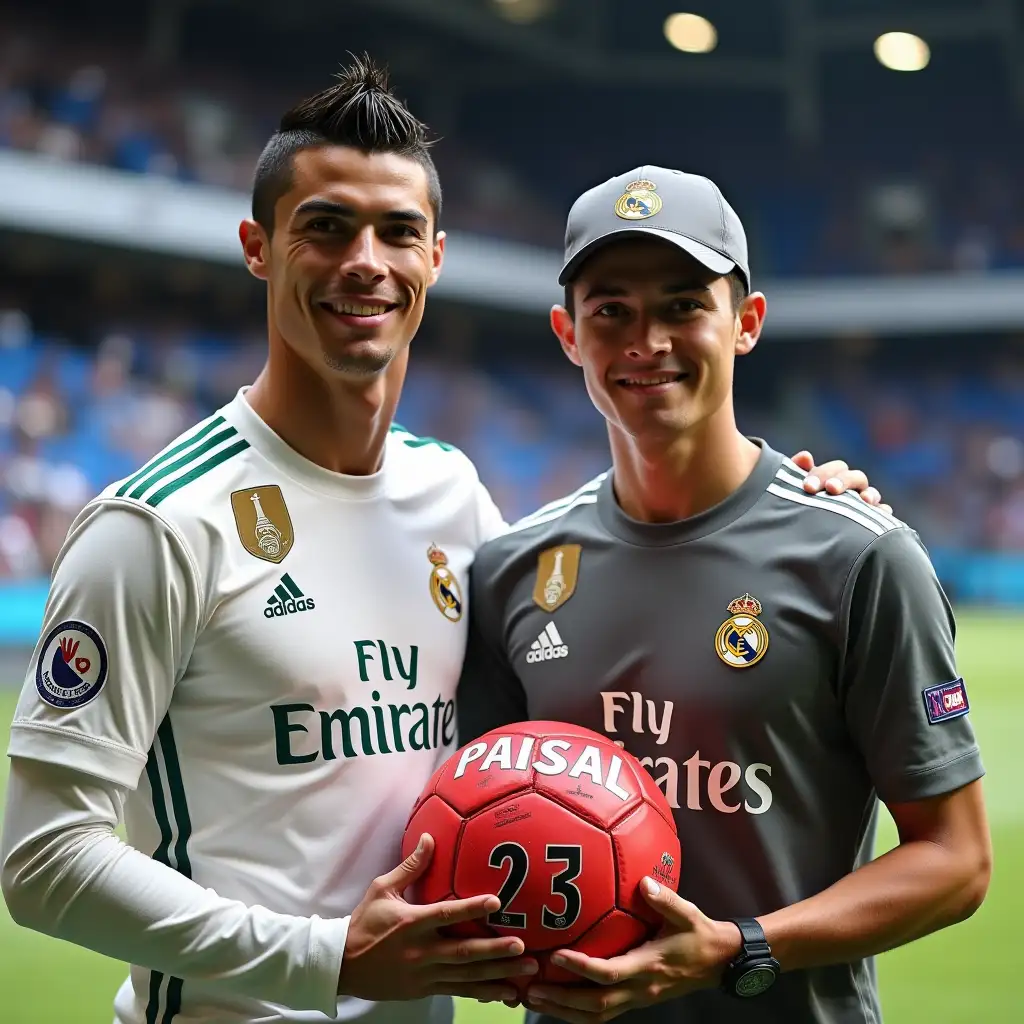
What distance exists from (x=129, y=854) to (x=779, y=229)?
29490mm

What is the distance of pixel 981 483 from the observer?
25562 mm

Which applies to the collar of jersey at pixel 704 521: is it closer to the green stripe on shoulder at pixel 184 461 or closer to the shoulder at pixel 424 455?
the shoulder at pixel 424 455

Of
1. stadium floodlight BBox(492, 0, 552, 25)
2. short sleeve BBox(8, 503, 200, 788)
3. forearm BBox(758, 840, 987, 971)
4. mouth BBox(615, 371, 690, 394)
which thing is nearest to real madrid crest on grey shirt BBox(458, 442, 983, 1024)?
forearm BBox(758, 840, 987, 971)

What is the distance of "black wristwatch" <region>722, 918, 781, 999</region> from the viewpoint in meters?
2.36

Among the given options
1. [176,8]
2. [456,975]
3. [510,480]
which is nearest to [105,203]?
[176,8]

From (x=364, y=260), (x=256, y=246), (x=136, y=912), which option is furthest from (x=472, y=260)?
(x=136, y=912)

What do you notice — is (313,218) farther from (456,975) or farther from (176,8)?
(176,8)

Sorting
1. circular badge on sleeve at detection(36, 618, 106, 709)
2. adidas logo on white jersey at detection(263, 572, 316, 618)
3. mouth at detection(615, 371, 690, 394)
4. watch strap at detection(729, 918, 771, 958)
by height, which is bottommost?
watch strap at detection(729, 918, 771, 958)

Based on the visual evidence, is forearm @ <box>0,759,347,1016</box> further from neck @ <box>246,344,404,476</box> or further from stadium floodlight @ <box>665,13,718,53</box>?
stadium floodlight @ <box>665,13,718,53</box>

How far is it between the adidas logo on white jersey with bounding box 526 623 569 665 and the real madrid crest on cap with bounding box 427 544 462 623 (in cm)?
21

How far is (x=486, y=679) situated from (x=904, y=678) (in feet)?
3.18

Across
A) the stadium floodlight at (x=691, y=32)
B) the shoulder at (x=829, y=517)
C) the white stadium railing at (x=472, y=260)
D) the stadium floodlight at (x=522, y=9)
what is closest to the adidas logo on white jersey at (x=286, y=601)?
the shoulder at (x=829, y=517)

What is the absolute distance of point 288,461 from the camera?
278 cm

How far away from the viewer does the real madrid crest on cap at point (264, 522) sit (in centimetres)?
264
